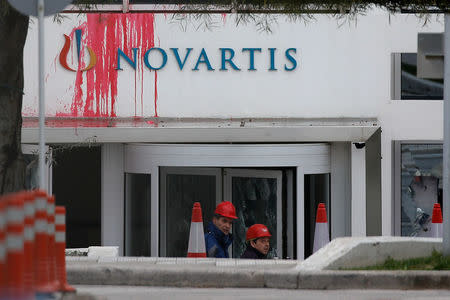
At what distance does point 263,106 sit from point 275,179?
114 cm

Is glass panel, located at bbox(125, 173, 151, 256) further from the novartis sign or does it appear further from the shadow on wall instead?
the shadow on wall

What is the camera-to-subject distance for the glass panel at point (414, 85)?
1917cm

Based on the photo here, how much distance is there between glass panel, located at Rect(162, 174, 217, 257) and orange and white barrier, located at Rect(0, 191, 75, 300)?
9.24m

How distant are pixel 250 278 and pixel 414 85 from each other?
30.6 ft

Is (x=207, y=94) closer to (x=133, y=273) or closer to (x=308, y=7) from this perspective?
(x=308, y=7)

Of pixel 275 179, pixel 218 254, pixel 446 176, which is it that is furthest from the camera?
pixel 275 179

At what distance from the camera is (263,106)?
1898 centimetres

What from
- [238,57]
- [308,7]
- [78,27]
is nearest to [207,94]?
[238,57]

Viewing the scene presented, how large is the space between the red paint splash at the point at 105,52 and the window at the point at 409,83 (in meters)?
3.69

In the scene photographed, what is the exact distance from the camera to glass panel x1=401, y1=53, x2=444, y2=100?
19.2 meters

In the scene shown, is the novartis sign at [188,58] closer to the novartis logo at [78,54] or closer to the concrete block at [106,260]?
the novartis logo at [78,54]

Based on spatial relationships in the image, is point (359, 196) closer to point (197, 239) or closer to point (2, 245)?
point (197, 239)

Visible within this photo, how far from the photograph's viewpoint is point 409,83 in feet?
63.3

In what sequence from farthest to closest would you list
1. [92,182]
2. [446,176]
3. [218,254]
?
[92,182] < [218,254] < [446,176]
